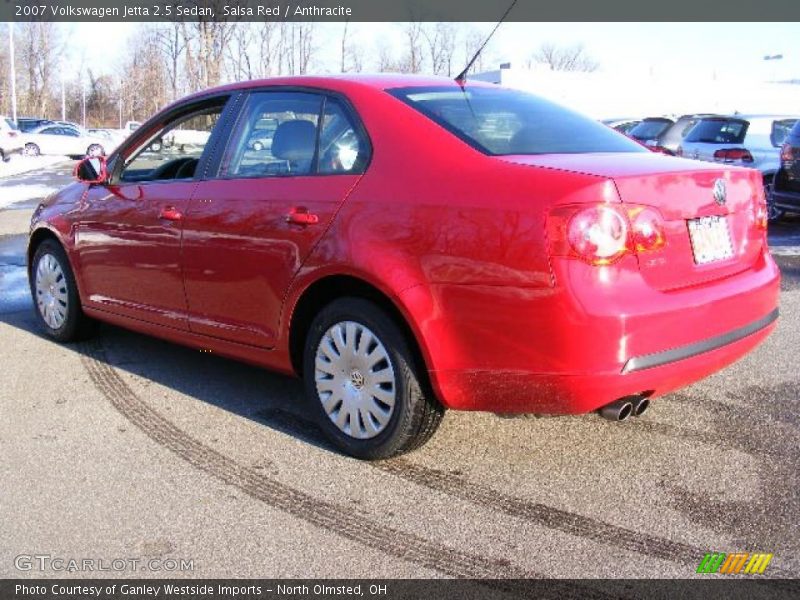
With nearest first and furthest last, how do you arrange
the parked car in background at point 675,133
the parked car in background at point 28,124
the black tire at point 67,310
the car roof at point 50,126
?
the black tire at point 67,310 < the parked car in background at point 675,133 < the car roof at point 50,126 < the parked car in background at point 28,124

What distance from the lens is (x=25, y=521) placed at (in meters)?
3.11

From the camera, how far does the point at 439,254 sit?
10.5 feet

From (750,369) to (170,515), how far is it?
348cm

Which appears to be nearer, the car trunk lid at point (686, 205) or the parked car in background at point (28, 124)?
the car trunk lid at point (686, 205)

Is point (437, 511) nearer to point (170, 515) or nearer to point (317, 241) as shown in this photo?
point (170, 515)

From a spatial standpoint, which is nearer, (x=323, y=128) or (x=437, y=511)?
(x=437, y=511)

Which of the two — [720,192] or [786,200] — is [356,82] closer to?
[720,192]

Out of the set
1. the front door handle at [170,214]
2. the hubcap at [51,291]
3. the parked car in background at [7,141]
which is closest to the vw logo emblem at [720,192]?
the front door handle at [170,214]

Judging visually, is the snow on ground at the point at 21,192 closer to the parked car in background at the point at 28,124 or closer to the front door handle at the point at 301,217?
the front door handle at the point at 301,217

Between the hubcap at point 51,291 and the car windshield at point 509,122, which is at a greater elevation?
the car windshield at point 509,122

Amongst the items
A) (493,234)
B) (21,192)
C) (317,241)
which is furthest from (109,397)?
(21,192)

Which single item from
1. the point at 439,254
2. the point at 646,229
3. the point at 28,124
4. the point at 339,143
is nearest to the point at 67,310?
the point at 339,143

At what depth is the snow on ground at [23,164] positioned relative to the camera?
25.6 meters

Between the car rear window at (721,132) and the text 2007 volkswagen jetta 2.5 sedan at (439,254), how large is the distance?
1018 cm
